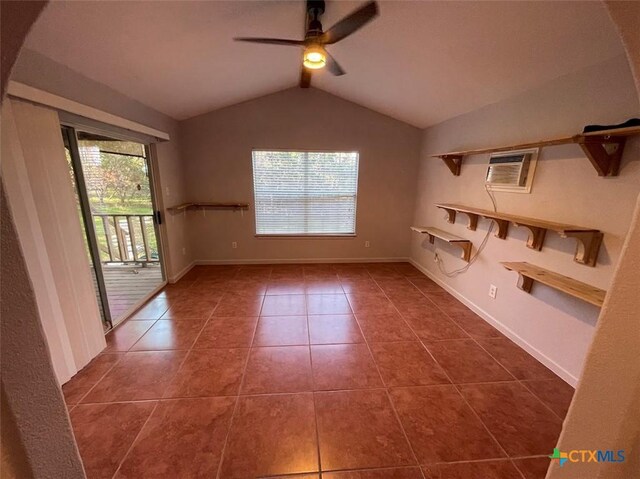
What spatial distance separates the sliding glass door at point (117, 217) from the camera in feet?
7.29

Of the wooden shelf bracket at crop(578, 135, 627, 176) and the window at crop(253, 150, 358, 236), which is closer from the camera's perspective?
the wooden shelf bracket at crop(578, 135, 627, 176)

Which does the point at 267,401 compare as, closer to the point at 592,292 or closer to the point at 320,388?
the point at 320,388

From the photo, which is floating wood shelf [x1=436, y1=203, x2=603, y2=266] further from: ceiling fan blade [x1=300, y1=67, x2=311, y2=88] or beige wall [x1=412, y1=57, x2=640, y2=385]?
ceiling fan blade [x1=300, y1=67, x2=311, y2=88]

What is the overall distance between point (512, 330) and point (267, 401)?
2.25 meters

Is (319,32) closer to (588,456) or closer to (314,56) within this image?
(314,56)

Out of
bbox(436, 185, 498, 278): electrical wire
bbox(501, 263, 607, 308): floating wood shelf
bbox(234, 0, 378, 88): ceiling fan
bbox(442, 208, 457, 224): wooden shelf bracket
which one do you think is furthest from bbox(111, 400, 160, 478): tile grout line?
bbox(442, 208, 457, 224): wooden shelf bracket

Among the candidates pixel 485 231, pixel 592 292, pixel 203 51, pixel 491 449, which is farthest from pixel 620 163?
pixel 203 51

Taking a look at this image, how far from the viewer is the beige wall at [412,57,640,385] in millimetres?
1607

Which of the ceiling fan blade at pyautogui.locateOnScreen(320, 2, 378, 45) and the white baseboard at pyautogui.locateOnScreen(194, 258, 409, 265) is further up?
the ceiling fan blade at pyautogui.locateOnScreen(320, 2, 378, 45)

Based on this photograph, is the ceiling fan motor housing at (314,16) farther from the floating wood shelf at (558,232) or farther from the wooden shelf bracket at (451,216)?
the wooden shelf bracket at (451,216)

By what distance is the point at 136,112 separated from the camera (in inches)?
111

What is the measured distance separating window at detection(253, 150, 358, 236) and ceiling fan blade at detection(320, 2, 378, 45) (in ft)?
7.78

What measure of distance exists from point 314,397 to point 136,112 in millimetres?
3281

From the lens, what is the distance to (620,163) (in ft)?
5.18
